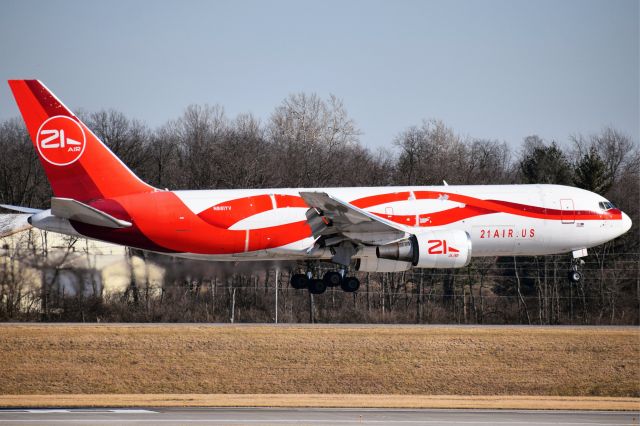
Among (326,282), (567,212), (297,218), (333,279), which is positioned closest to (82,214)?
(297,218)

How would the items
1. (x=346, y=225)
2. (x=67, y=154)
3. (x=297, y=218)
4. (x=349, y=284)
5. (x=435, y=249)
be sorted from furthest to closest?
1. (x=349, y=284)
2. (x=297, y=218)
3. (x=67, y=154)
4. (x=346, y=225)
5. (x=435, y=249)

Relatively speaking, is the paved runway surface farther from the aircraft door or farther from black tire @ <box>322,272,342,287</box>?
the aircraft door

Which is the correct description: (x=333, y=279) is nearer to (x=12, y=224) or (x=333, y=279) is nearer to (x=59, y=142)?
(x=59, y=142)

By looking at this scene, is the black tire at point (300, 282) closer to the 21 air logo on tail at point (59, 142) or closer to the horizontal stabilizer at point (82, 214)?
the horizontal stabilizer at point (82, 214)

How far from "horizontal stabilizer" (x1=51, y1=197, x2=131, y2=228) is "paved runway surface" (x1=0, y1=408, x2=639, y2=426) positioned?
10231 millimetres

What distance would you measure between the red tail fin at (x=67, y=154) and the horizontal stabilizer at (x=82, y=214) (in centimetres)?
158

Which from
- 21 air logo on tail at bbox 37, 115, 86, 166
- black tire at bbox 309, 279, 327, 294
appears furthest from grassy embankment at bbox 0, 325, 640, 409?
21 air logo on tail at bbox 37, 115, 86, 166

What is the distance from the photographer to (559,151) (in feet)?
284

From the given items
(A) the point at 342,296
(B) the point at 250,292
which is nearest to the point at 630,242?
(A) the point at 342,296

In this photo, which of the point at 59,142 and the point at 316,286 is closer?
the point at 59,142

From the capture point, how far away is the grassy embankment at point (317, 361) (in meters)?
43.9

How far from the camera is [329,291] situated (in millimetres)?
64500

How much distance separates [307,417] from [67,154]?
19.1m

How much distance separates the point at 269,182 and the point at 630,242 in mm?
25069
